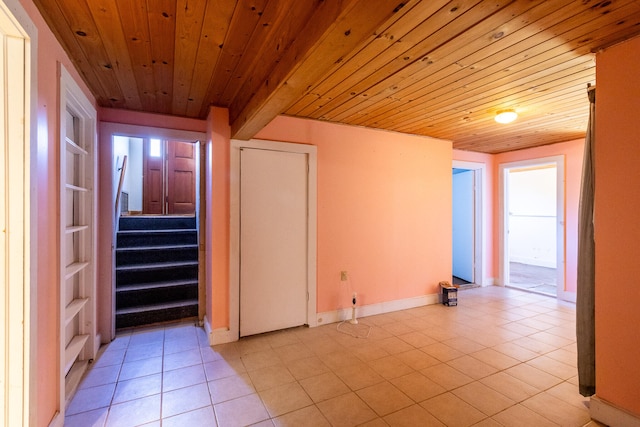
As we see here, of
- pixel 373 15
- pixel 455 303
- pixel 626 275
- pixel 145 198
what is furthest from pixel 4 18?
pixel 145 198

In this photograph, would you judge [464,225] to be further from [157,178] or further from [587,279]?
[157,178]

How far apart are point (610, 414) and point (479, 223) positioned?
3674 mm

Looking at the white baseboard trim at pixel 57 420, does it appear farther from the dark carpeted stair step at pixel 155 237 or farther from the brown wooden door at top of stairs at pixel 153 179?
the brown wooden door at top of stairs at pixel 153 179

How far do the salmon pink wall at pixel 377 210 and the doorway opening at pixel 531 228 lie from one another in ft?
5.79

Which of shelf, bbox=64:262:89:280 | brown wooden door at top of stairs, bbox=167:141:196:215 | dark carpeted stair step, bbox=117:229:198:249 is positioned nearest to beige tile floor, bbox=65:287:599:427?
shelf, bbox=64:262:89:280

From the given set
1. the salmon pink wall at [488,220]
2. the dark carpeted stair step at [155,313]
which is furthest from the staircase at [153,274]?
the salmon pink wall at [488,220]

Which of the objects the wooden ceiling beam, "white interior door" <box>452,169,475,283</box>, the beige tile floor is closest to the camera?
the wooden ceiling beam

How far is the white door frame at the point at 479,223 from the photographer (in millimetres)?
5078

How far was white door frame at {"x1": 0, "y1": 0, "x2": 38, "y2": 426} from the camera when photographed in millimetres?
1306

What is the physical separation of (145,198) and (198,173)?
3.34 meters

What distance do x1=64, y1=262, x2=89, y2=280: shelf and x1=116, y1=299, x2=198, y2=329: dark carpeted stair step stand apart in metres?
1.04

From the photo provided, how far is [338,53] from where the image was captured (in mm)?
1367

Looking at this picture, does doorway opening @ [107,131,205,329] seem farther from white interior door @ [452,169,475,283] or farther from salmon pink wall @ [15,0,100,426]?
white interior door @ [452,169,475,283]

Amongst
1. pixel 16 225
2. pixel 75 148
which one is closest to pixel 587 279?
pixel 16 225
